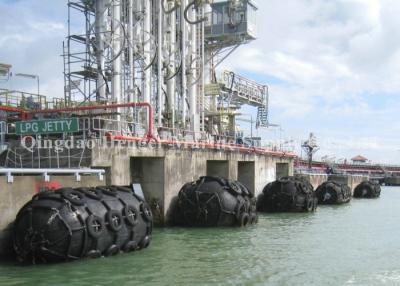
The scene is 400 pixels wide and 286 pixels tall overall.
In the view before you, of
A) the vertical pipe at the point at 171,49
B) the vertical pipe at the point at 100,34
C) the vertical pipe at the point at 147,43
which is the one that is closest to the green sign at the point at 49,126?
the vertical pipe at the point at 100,34

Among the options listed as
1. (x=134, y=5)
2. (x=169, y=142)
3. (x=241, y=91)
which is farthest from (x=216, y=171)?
(x=241, y=91)

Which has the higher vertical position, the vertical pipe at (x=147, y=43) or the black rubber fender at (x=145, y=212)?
the vertical pipe at (x=147, y=43)

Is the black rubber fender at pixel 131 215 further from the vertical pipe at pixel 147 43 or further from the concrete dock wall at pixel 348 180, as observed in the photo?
the concrete dock wall at pixel 348 180

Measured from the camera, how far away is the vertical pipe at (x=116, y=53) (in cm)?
3653

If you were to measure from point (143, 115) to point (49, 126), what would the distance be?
1237 cm

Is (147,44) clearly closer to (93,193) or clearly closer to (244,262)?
(93,193)

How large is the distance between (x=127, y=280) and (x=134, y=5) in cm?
2968

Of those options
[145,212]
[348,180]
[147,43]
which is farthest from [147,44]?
[348,180]

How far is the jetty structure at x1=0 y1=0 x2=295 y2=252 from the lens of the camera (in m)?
23.8

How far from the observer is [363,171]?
Result: 5709 inches

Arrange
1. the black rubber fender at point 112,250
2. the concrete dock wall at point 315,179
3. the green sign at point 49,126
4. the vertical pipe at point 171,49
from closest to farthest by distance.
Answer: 1. the black rubber fender at point 112,250
2. the green sign at point 49,126
3. the vertical pipe at point 171,49
4. the concrete dock wall at point 315,179

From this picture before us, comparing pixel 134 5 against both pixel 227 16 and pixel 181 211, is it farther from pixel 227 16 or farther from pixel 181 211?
pixel 181 211

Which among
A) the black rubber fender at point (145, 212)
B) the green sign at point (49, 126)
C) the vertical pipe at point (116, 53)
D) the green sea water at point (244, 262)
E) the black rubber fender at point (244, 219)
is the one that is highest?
the vertical pipe at point (116, 53)

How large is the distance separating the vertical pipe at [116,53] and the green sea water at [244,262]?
519 inches
